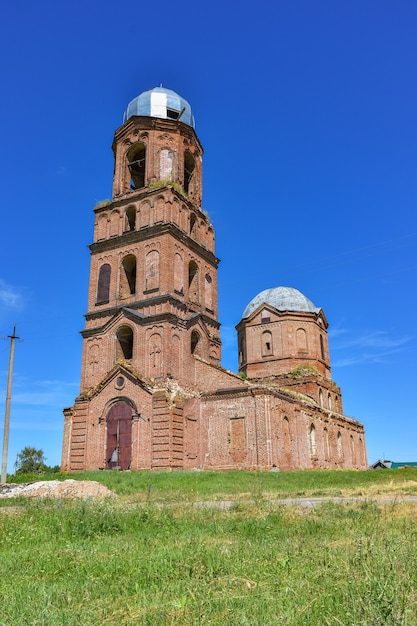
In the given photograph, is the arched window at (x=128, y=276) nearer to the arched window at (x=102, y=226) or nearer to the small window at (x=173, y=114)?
the arched window at (x=102, y=226)

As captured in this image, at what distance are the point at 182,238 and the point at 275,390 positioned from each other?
1097 cm

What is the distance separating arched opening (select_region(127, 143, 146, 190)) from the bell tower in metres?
0.07

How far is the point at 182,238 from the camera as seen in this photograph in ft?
101

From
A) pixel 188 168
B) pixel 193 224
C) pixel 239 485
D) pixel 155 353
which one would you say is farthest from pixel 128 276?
pixel 239 485

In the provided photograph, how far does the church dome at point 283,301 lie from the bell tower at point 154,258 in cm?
891

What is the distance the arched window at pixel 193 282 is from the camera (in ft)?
106

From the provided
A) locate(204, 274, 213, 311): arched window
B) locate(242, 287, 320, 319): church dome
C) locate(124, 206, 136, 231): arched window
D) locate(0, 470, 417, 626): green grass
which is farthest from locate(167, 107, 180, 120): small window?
locate(0, 470, 417, 626): green grass

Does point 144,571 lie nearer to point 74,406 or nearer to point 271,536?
point 271,536

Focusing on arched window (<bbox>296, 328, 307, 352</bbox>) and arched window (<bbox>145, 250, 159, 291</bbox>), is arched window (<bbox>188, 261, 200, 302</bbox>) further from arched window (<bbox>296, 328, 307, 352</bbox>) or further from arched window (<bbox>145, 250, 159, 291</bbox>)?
arched window (<bbox>296, 328, 307, 352</bbox>)

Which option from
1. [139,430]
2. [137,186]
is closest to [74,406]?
[139,430]

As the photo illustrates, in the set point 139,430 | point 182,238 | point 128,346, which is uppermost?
point 182,238

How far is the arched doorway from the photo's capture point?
26312 millimetres

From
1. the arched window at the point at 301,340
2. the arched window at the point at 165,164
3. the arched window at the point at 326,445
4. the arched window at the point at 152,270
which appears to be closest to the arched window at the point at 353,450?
the arched window at the point at 326,445

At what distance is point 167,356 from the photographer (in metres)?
27.3
